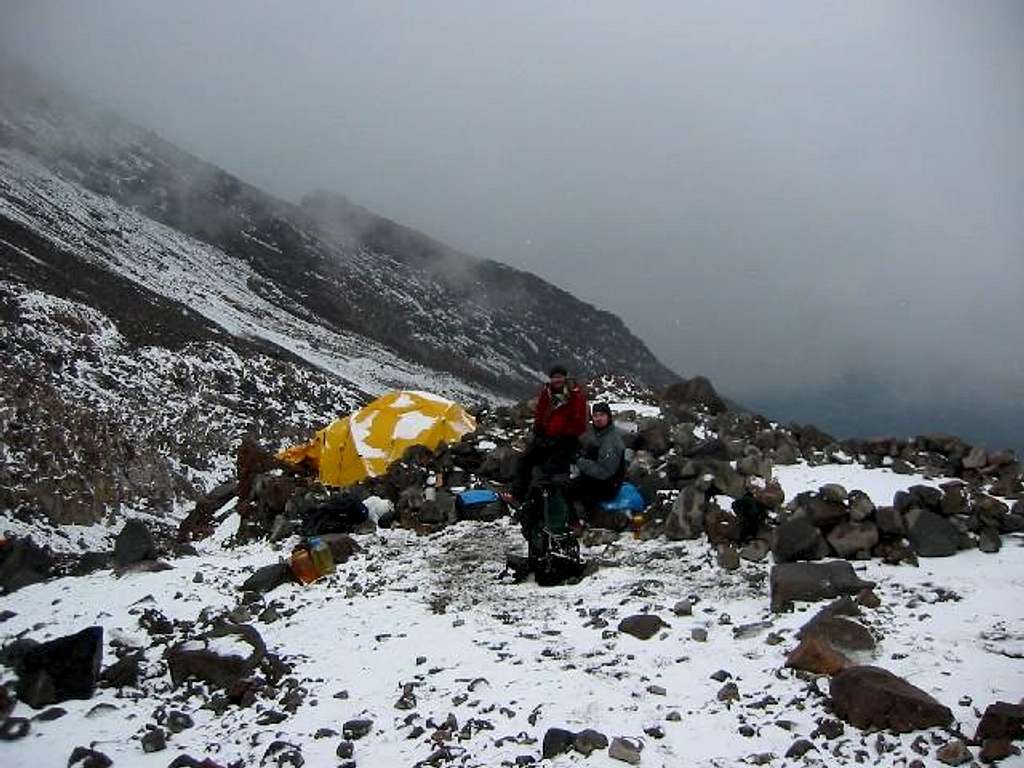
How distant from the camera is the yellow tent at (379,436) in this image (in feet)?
47.7

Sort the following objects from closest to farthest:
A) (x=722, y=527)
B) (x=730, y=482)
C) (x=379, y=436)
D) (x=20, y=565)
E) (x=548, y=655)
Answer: (x=548, y=655) < (x=722, y=527) < (x=730, y=482) < (x=20, y=565) < (x=379, y=436)

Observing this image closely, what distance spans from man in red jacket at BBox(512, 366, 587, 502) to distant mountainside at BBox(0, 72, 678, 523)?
12.4 m

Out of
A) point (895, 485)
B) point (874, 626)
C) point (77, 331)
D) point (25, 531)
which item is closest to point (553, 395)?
point (895, 485)

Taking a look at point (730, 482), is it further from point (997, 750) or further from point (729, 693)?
point (997, 750)

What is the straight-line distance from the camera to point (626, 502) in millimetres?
9547

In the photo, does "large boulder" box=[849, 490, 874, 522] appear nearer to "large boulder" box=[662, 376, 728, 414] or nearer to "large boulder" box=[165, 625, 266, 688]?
"large boulder" box=[165, 625, 266, 688]

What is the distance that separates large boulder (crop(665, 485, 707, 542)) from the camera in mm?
8656

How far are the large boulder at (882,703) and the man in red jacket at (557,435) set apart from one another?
4.46 metres

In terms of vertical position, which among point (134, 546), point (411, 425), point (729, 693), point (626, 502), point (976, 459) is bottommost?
point (134, 546)

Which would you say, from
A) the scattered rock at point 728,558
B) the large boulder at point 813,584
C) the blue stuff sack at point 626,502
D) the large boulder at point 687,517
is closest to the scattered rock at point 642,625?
the large boulder at point 813,584

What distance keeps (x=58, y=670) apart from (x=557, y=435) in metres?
5.29

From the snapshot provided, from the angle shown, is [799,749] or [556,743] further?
[556,743]

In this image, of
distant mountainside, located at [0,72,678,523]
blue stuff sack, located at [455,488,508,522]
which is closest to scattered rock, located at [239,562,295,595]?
blue stuff sack, located at [455,488,508,522]

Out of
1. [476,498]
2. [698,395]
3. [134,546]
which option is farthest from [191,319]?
[476,498]
